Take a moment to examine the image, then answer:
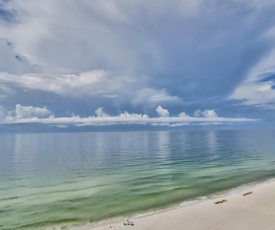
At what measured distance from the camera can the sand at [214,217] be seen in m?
20.7

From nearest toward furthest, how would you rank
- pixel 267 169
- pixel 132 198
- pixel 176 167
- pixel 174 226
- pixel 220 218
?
pixel 174 226 → pixel 220 218 → pixel 132 198 → pixel 267 169 → pixel 176 167

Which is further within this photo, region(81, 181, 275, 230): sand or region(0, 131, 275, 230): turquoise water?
region(0, 131, 275, 230): turquoise water

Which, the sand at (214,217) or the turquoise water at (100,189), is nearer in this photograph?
the sand at (214,217)

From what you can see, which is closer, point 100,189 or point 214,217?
point 214,217

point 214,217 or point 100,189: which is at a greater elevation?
point 214,217

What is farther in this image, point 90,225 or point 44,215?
point 44,215

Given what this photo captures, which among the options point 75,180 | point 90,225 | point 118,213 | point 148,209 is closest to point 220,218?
point 148,209

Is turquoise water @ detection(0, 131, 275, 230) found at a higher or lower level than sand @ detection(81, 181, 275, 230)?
lower

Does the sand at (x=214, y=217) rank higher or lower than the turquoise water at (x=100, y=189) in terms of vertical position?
higher

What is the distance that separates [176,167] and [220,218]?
35252 mm

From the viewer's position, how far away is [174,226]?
2095cm

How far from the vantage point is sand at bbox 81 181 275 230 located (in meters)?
20.7

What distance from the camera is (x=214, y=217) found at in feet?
74.7

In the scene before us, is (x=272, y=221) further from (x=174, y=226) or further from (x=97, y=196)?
(x=97, y=196)
